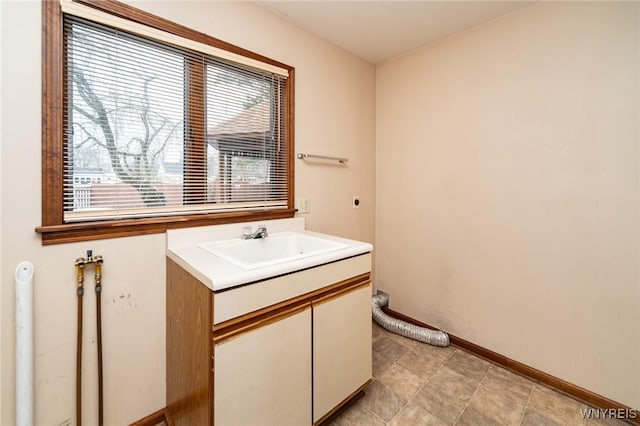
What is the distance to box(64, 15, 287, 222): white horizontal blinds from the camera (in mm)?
1175

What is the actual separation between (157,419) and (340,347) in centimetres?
103

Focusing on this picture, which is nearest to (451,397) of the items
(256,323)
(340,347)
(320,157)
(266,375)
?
(340,347)

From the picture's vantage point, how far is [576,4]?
1528 mm

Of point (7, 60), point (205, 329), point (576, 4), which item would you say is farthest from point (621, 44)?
point (7, 60)

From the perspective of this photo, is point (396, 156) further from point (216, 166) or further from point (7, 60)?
point (7, 60)

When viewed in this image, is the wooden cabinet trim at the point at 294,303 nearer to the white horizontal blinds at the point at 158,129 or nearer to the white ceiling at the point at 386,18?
the white horizontal blinds at the point at 158,129

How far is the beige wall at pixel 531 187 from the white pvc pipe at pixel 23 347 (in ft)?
7.71

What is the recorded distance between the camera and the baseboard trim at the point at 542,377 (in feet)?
4.89

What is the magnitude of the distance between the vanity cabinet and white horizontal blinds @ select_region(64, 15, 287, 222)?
0.42 m

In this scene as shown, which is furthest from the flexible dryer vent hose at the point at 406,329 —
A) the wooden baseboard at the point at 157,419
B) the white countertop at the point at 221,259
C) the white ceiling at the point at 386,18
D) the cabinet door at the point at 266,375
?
the white ceiling at the point at 386,18

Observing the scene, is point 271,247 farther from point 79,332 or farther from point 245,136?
point 79,332

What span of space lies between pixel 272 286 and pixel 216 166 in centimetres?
86

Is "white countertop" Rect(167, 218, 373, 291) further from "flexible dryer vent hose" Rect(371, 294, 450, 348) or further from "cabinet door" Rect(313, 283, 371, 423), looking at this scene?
"flexible dryer vent hose" Rect(371, 294, 450, 348)

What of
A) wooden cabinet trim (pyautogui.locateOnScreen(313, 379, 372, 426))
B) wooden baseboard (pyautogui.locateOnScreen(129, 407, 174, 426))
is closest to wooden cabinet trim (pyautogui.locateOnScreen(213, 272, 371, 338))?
wooden cabinet trim (pyautogui.locateOnScreen(313, 379, 372, 426))
